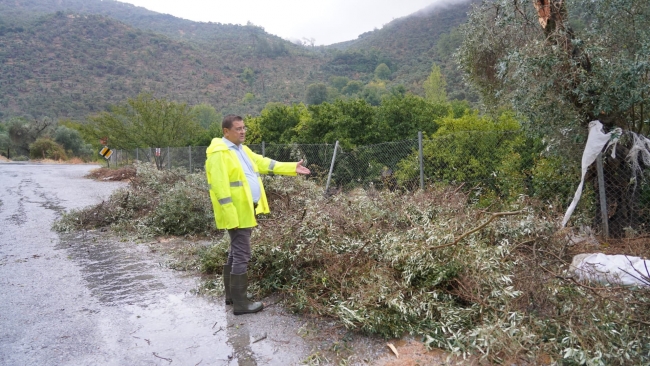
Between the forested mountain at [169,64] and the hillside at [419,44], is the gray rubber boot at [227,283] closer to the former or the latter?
the hillside at [419,44]

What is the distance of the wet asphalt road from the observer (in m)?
3.05

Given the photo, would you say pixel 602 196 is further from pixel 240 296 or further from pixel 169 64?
pixel 169 64

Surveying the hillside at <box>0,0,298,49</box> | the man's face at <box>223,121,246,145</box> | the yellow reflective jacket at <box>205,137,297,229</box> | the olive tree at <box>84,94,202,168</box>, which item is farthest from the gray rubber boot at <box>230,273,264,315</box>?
the hillside at <box>0,0,298,49</box>

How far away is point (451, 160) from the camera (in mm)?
7215

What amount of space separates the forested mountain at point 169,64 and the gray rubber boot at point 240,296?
47.9m

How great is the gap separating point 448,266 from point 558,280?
850mm

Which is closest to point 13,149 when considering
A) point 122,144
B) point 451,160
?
point 122,144

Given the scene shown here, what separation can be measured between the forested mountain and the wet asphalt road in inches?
1860

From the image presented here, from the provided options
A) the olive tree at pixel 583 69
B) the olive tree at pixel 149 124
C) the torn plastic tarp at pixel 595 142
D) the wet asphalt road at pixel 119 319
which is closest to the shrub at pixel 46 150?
the olive tree at pixel 149 124

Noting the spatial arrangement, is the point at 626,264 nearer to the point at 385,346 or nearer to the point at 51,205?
the point at 385,346

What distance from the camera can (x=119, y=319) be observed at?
368 cm

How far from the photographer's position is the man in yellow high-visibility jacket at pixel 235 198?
Result: 3.62 meters

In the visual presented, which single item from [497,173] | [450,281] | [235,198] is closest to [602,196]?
[497,173]

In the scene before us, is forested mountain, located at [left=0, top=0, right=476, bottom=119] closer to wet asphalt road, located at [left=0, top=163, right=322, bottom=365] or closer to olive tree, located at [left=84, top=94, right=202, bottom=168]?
olive tree, located at [left=84, top=94, right=202, bottom=168]
